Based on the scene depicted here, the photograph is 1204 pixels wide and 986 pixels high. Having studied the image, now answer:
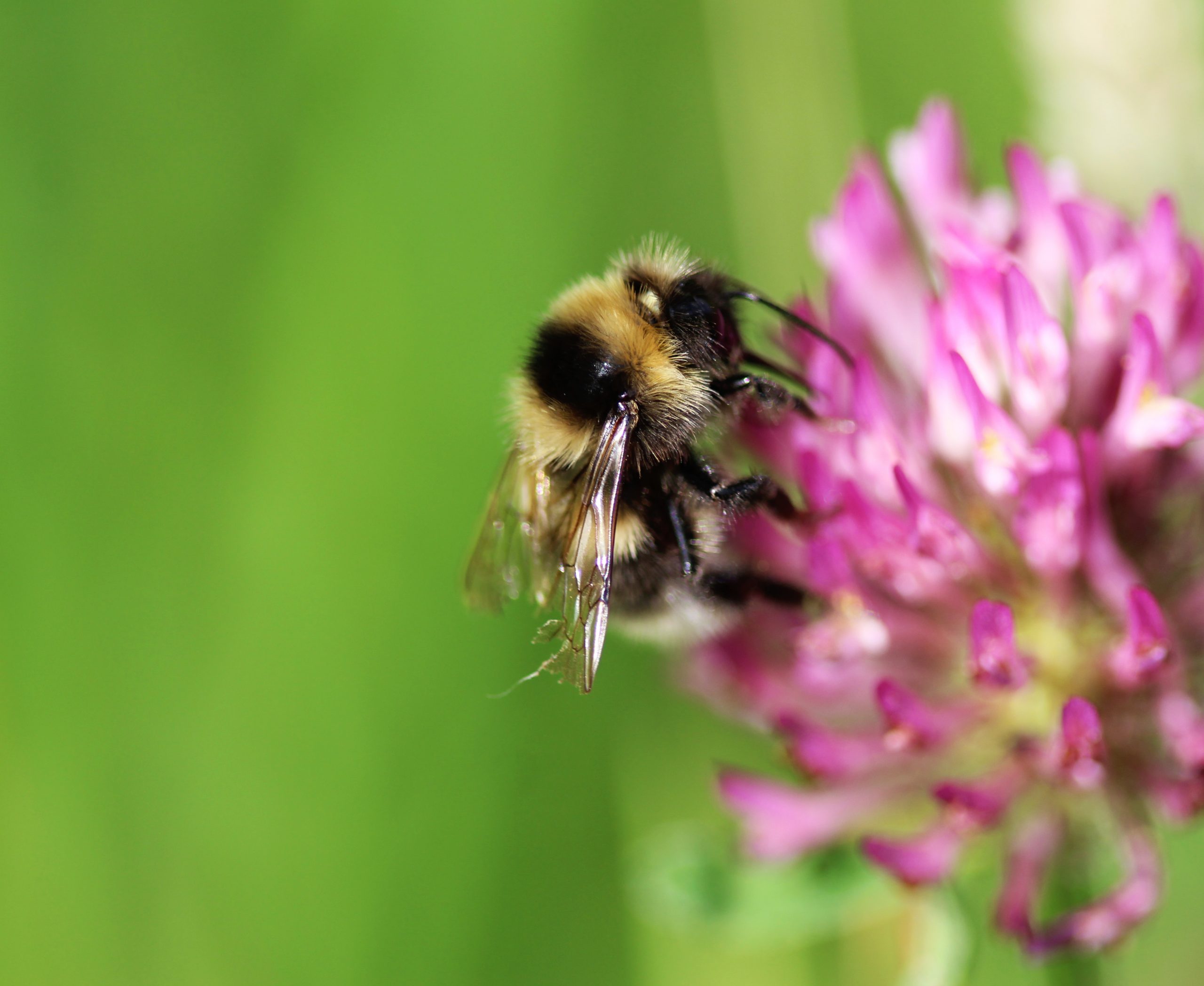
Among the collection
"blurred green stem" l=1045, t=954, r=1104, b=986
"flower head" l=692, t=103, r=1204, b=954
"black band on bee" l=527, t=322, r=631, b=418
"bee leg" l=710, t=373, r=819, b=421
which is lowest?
"blurred green stem" l=1045, t=954, r=1104, b=986

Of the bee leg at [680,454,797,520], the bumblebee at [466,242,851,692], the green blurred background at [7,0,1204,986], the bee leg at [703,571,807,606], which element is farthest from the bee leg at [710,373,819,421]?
the green blurred background at [7,0,1204,986]

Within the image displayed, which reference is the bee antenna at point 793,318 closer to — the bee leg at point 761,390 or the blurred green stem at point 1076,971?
the bee leg at point 761,390

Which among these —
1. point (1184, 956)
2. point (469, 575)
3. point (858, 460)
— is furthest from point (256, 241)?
point (1184, 956)

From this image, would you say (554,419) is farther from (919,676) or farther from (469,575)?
(919,676)

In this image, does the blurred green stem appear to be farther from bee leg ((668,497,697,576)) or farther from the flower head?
bee leg ((668,497,697,576))

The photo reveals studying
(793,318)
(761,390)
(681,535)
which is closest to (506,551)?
(681,535)
